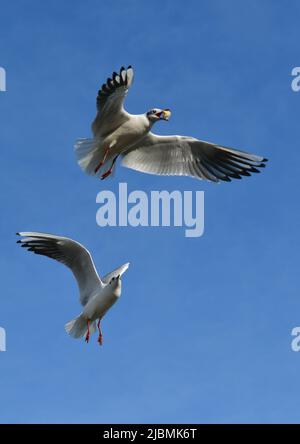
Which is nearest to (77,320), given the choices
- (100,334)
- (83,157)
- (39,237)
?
(100,334)

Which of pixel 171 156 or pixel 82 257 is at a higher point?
pixel 171 156

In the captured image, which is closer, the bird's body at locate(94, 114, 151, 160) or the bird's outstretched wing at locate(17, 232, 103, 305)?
the bird's outstretched wing at locate(17, 232, 103, 305)

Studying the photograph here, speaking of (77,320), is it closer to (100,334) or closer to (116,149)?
(100,334)

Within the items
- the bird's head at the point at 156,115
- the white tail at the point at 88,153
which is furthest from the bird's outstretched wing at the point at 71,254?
the bird's head at the point at 156,115

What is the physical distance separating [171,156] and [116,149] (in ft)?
2.96

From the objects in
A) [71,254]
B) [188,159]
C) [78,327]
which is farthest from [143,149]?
[78,327]

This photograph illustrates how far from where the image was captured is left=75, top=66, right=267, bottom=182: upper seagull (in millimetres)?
11359

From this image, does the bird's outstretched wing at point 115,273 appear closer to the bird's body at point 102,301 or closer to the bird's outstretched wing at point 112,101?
the bird's body at point 102,301

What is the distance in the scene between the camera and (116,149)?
39.5ft

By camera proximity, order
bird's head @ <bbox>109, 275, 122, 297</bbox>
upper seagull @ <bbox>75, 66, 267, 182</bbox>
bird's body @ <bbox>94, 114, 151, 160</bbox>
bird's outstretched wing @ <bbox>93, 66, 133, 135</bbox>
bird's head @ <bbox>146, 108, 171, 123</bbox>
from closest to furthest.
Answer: bird's outstretched wing @ <bbox>93, 66, 133, 135</bbox> → bird's head @ <bbox>109, 275, 122, 297</bbox> → upper seagull @ <bbox>75, 66, 267, 182</bbox> → bird's body @ <bbox>94, 114, 151, 160</bbox> → bird's head @ <bbox>146, 108, 171, 123</bbox>

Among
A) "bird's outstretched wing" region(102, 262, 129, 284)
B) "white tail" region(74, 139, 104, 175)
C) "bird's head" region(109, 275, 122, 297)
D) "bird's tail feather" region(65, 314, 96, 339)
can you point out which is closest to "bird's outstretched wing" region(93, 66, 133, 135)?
"white tail" region(74, 139, 104, 175)

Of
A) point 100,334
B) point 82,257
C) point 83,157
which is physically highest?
point 83,157

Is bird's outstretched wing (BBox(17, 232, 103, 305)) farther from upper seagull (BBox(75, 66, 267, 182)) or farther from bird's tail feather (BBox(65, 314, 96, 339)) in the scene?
upper seagull (BBox(75, 66, 267, 182))

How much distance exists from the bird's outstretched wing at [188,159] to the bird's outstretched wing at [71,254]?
1650 millimetres
